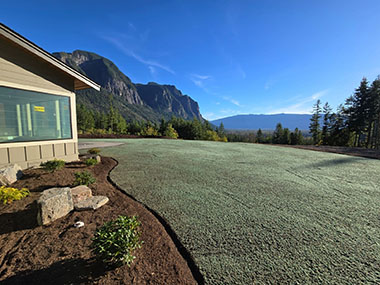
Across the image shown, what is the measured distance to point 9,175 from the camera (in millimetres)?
3342

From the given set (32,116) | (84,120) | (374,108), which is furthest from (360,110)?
(84,120)

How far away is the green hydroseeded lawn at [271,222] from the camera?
1.59 meters

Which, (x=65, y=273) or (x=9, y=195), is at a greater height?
(x=9, y=195)

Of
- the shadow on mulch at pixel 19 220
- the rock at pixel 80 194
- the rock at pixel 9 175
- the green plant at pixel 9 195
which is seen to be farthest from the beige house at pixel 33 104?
the rock at pixel 80 194

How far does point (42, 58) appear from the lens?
441 centimetres

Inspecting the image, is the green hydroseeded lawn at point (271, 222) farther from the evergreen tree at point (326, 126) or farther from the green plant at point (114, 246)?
the evergreen tree at point (326, 126)

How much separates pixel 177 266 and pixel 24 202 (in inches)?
115

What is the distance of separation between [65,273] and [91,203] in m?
1.29

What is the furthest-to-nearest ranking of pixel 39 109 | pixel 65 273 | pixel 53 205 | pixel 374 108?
pixel 374 108 < pixel 39 109 < pixel 53 205 < pixel 65 273

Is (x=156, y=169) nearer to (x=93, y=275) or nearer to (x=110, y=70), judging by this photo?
(x=93, y=275)

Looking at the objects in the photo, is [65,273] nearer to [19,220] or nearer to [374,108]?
[19,220]

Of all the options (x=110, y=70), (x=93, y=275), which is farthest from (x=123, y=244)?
(x=110, y=70)

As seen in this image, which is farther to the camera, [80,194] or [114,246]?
[80,194]

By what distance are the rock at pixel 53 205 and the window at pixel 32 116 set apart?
3.05m
